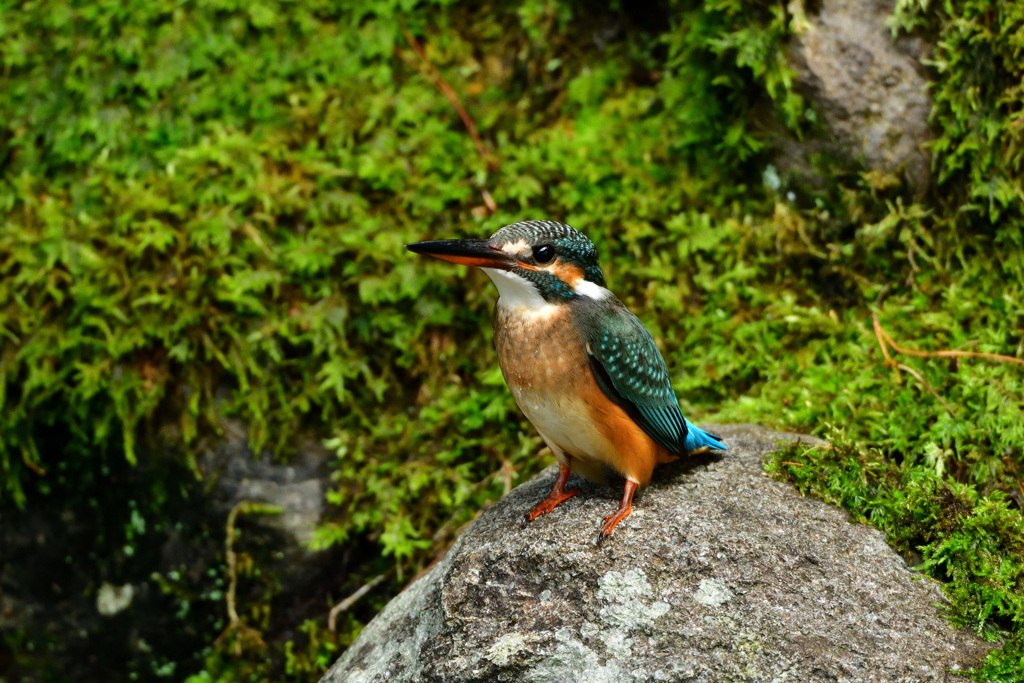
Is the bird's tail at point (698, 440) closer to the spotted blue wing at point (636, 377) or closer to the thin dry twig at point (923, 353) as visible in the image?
the spotted blue wing at point (636, 377)

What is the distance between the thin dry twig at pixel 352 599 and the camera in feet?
13.9

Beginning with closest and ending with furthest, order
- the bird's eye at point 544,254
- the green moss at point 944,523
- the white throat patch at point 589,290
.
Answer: the green moss at point 944,523
the bird's eye at point 544,254
the white throat patch at point 589,290

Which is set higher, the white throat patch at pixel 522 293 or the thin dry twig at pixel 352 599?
the white throat patch at pixel 522 293

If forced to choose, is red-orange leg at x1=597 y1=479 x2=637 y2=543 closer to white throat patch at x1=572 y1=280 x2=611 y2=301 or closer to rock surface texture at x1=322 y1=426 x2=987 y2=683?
rock surface texture at x1=322 y1=426 x2=987 y2=683

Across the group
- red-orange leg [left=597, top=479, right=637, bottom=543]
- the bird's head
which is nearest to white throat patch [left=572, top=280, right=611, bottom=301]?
the bird's head

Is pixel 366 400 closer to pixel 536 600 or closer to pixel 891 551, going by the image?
pixel 536 600

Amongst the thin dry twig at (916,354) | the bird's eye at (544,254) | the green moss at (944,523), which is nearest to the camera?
the green moss at (944,523)

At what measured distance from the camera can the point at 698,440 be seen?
3.11 meters

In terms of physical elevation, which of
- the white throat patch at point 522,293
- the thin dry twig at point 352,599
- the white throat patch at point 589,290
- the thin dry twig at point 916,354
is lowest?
the thin dry twig at point 352,599

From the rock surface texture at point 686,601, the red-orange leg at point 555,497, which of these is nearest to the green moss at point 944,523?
the rock surface texture at point 686,601

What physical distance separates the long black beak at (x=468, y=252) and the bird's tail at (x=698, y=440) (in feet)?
3.14

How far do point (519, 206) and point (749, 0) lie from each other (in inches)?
63.2

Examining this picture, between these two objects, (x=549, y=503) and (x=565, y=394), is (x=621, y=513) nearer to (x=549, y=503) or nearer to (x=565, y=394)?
(x=549, y=503)

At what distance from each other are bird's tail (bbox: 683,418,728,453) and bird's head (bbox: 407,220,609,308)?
0.67m
